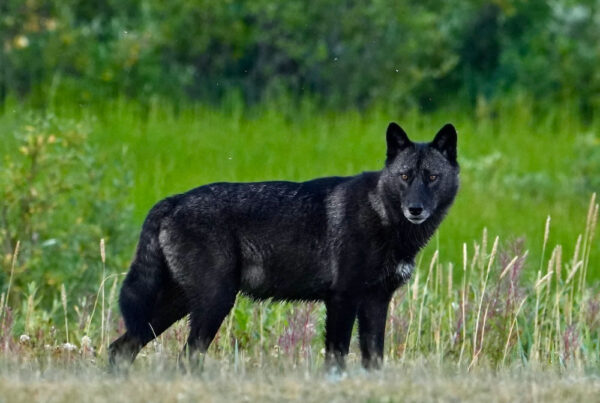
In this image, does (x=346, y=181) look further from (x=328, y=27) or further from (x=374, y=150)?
(x=328, y=27)

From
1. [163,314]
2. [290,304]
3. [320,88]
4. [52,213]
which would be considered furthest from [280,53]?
[163,314]

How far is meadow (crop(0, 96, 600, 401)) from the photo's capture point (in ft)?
18.9

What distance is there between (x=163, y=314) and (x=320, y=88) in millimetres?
15313

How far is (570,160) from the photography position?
16.6 metres

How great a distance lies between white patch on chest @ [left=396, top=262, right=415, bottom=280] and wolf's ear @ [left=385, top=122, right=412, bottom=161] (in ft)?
2.10

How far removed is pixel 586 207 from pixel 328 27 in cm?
800

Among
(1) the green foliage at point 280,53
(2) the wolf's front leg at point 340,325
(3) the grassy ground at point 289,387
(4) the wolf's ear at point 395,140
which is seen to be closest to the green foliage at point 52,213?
(2) the wolf's front leg at point 340,325

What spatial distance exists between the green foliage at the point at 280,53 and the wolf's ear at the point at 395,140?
506 inches

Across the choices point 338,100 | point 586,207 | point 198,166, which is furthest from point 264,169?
point 338,100

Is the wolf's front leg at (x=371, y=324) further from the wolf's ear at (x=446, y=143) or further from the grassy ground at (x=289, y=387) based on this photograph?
the wolf's ear at (x=446, y=143)

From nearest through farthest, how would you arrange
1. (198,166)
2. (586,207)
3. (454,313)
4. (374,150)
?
(454,313) < (586,207) < (198,166) < (374,150)

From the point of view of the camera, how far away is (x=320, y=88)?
21.9 meters

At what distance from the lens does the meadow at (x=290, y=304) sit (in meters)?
5.76

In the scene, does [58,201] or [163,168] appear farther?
[163,168]
